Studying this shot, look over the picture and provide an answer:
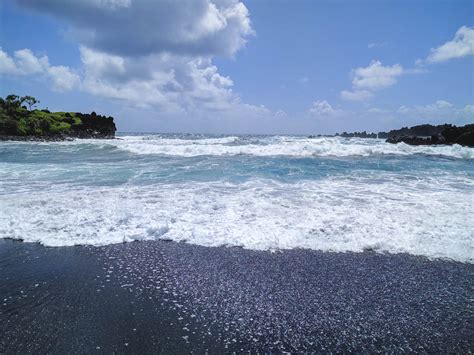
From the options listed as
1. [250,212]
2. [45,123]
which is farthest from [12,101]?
[250,212]

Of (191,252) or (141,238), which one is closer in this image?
(191,252)

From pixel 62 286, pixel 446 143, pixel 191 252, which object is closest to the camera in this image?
pixel 62 286

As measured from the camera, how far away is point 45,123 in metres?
44.7

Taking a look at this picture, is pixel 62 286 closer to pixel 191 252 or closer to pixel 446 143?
pixel 191 252

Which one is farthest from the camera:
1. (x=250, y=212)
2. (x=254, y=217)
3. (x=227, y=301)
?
(x=250, y=212)

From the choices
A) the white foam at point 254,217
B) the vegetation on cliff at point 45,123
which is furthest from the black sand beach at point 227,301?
the vegetation on cliff at point 45,123

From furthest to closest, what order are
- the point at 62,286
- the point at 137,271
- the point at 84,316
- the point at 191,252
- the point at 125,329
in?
the point at 191,252 < the point at 137,271 < the point at 62,286 < the point at 84,316 < the point at 125,329

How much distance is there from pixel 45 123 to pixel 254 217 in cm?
5024

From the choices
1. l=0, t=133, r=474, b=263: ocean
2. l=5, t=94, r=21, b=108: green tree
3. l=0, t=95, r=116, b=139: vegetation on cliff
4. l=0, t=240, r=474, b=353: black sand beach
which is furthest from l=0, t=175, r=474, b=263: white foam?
l=5, t=94, r=21, b=108: green tree

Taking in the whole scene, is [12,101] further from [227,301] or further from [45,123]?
[227,301]

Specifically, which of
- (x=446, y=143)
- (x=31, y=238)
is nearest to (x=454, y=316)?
(x=31, y=238)

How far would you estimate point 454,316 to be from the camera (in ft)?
10.2

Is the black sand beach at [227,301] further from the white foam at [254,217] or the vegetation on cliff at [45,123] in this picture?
the vegetation on cliff at [45,123]

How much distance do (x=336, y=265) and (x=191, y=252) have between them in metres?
2.28
